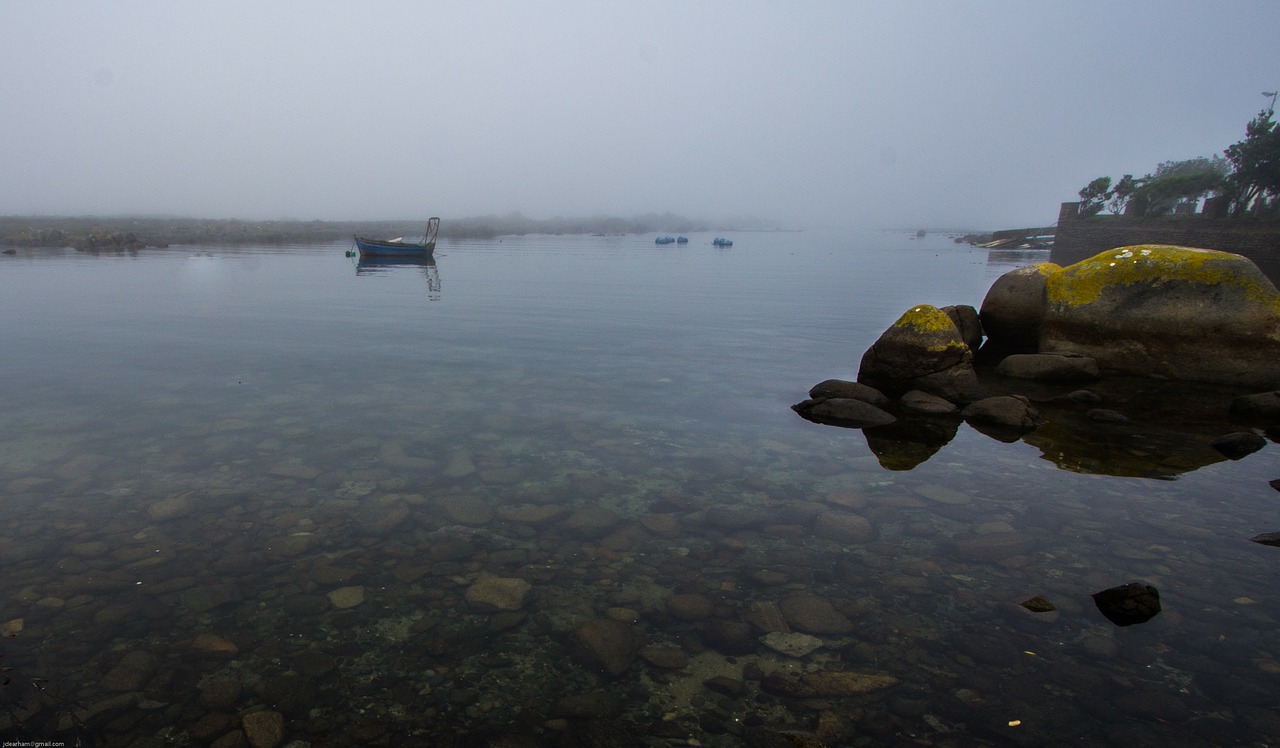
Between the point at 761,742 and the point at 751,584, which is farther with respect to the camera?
the point at 751,584

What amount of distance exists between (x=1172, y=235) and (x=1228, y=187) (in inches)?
346

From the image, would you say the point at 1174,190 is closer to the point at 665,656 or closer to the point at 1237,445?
the point at 1237,445

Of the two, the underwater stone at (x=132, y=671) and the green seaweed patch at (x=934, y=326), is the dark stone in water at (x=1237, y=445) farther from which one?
the underwater stone at (x=132, y=671)

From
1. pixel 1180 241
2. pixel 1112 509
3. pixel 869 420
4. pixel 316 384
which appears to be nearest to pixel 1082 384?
pixel 869 420

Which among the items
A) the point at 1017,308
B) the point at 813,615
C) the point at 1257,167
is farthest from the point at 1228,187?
the point at 813,615

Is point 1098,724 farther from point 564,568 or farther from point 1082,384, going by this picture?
point 1082,384

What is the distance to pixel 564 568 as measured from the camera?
632 cm

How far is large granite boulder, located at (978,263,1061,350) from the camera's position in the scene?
1608cm

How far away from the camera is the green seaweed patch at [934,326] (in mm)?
12688

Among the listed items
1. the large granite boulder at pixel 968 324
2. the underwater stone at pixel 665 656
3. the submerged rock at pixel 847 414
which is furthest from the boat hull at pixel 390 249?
the underwater stone at pixel 665 656

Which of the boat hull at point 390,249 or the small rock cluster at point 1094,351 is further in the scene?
the boat hull at point 390,249

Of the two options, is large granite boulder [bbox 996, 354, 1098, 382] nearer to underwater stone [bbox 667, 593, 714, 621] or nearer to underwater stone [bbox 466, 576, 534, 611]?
underwater stone [bbox 667, 593, 714, 621]

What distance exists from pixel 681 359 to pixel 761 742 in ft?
43.2

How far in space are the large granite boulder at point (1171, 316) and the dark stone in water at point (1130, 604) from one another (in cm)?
1063
